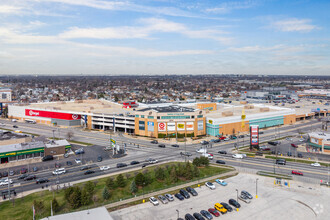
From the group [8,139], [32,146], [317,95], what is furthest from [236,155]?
[317,95]

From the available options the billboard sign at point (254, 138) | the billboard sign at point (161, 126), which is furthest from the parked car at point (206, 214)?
the billboard sign at point (161, 126)

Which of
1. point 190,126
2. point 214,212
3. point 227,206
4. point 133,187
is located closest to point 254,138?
point 190,126

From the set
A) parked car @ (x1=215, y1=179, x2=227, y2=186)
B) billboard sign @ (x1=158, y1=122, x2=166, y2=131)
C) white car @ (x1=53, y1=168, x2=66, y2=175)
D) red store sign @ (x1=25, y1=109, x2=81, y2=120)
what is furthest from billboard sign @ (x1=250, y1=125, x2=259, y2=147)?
red store sign @ (x1=25, y1=109, x2=81, y2=120)

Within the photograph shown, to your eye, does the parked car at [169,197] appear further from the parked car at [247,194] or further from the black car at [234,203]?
the parked car at [247,194]

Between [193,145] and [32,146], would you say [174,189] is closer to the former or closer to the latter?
[193,145]

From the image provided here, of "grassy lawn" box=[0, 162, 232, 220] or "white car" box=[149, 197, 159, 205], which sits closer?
"grassy lawn" box=[0, 162, 232, 220]

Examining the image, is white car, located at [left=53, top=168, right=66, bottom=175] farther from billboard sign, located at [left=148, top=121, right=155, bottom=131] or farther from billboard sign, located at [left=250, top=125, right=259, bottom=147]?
billboard sign, located at [left=250, top=125, right=259, bottom=147]

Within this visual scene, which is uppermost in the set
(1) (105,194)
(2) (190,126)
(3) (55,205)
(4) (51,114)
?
(4) (51,114)

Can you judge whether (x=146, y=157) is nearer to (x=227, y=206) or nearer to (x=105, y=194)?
(x=105, y=194)
